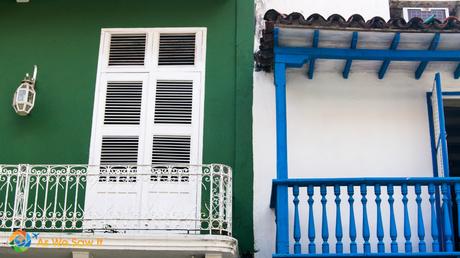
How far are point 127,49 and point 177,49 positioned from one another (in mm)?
672

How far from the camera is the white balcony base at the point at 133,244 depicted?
7984 millimetres

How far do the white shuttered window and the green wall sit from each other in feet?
0.38

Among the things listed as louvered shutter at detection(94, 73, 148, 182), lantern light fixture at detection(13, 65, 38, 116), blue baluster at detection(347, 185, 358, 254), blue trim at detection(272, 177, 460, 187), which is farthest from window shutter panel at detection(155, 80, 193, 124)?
blue baluster at detection(347, 185, 358, 254)

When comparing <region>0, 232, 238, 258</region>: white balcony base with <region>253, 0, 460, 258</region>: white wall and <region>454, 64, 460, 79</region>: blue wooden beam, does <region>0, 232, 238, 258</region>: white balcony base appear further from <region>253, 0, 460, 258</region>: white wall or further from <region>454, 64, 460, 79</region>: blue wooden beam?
<region>454, 64, 460, 79</region>: blue wooden beam

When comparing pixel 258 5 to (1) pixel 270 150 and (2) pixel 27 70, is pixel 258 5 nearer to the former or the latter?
(1) pixel 270 150

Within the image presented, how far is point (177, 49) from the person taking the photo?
10000 millimetres

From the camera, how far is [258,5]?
1032cm

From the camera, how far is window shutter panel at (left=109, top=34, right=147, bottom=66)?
998 cm

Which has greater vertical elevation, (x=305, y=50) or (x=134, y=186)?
(x=305, y=50)

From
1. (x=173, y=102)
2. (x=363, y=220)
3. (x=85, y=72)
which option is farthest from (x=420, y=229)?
(x=85, y=72)

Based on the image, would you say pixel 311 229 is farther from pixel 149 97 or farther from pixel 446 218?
pixel 149 97

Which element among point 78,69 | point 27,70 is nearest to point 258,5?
point 78,69

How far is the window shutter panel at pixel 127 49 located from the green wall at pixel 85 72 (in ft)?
0.59

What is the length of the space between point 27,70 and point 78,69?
696 mm
